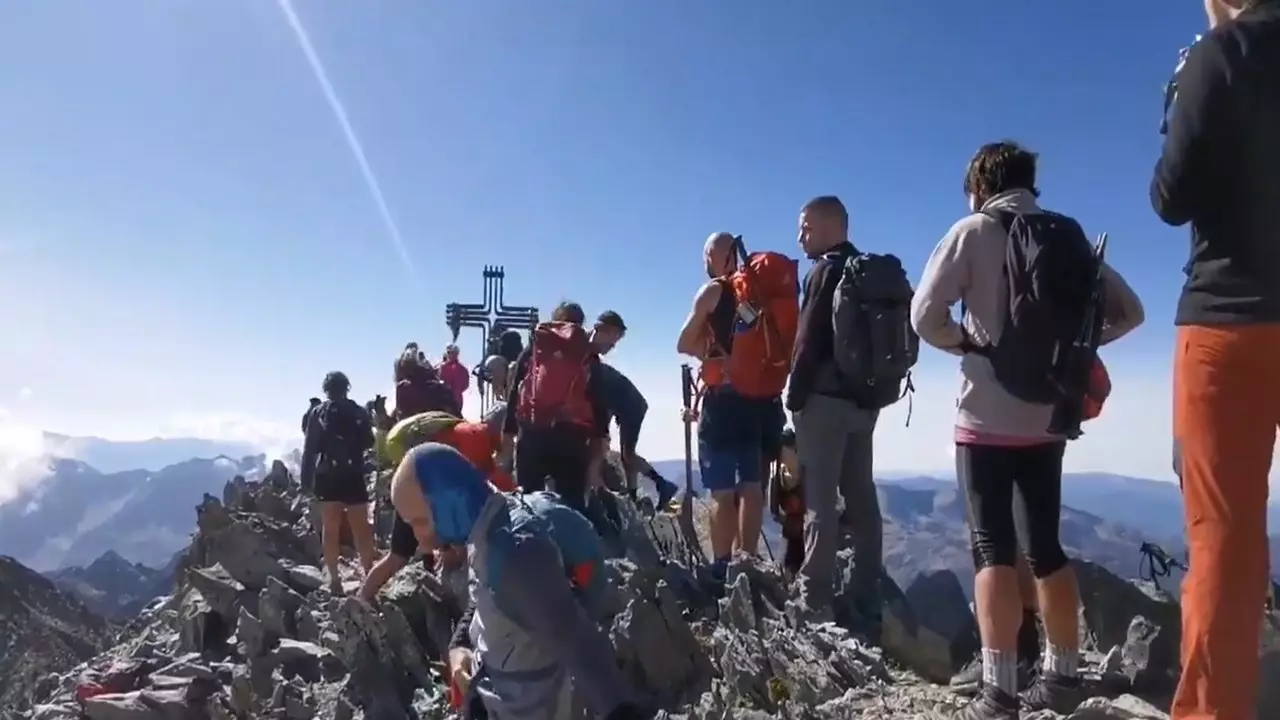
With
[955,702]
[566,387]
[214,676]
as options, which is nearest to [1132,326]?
[955,702]

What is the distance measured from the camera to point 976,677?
5066 mm

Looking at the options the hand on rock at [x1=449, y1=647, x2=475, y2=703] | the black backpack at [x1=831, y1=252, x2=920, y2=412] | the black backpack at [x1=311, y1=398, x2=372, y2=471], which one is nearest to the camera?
the hand on rock at [x1=449, y1=647, x2=475, y2=703]

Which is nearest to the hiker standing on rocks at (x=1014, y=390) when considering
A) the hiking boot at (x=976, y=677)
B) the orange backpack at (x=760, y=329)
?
the hiking boot at (x=976, y=677)

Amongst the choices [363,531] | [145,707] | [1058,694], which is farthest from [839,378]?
[145,707]

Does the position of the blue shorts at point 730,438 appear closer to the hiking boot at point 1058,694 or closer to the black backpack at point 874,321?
the black backpack at point 874,321

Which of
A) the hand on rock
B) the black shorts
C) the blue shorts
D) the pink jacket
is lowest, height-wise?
the hand on rock

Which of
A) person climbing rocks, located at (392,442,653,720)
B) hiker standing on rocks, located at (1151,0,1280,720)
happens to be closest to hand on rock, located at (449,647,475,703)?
person climbing rocks, located at (392,442,653,720)

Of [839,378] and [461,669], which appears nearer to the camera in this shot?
[461,669]

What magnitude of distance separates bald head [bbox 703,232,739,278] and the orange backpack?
1.02 ft

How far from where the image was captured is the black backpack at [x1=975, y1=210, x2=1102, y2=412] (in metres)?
3.86

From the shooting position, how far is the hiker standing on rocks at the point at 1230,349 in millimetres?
Result: 2748

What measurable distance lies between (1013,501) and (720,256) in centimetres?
366

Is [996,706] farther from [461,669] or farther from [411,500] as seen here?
[411,500]

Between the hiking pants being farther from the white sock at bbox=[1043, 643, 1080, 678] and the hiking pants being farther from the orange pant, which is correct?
the orange pant
